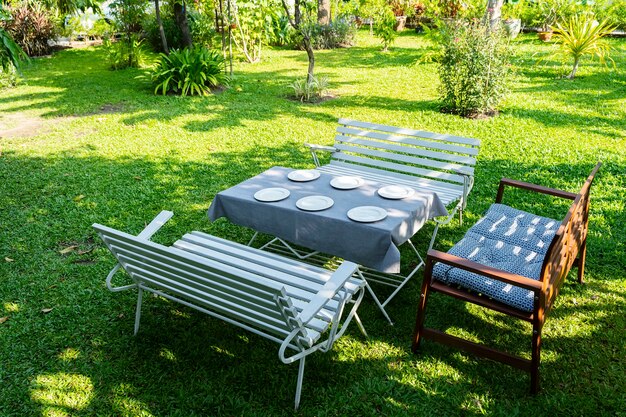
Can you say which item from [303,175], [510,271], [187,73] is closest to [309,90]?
[187,73]

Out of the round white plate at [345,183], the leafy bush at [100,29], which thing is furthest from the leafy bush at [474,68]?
the leafy bush at [100,29]

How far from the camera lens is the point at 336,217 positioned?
3.71m

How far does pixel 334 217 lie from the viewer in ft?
12.2

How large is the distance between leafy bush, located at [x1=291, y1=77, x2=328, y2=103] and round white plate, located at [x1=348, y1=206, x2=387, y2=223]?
6.69m

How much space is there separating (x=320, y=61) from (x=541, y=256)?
→ 1175 cm

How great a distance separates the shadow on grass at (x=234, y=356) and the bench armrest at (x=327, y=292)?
69 centimetres

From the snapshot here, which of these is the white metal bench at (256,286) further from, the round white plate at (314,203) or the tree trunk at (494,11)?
the tree trunk at (494,11)

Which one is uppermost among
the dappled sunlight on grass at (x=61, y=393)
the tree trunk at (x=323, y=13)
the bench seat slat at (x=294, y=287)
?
the tree trunk at (x=323, y=13)

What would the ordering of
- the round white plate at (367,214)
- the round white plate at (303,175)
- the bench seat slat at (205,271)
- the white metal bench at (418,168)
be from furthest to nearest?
1. the white metal bench at (418,168)
2. the round white plate at (303,175)
3. the round white plate at (367,214)
4. the bench seat slat at (205,271)

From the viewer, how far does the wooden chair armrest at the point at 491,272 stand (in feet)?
9.52

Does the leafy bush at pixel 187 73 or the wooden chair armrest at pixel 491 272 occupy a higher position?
the leafy bush at pixel 187 73

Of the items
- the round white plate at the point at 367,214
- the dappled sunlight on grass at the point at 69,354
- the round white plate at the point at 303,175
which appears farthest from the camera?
the round white plate at the point at 303,175

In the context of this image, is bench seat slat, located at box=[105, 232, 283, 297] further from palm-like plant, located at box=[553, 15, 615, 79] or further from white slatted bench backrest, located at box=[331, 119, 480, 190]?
palm-like plant, located at box=[553, 15, 615, 79]

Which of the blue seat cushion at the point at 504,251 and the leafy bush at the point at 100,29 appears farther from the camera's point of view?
the leafy bush at the point at 100,29
